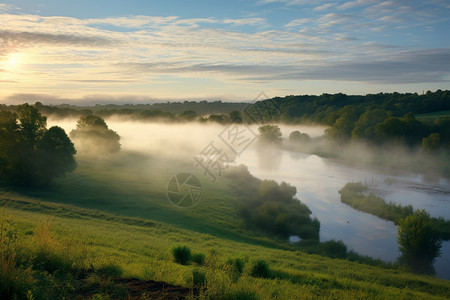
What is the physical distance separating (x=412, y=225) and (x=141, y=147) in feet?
241

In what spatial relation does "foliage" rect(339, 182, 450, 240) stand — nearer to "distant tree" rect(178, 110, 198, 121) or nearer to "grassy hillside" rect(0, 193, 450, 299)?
"grassy hillside" rect(0, 193, 450, 299)

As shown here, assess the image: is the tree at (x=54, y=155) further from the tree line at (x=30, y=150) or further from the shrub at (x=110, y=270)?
the shrub at (x=110, y=270)

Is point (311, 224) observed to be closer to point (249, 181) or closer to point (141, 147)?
point (249, 181)

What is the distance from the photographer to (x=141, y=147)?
88875 millimetres

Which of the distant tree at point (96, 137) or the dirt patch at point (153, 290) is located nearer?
the dirt patch at point (153, 290)

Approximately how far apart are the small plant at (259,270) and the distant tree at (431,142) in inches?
3109

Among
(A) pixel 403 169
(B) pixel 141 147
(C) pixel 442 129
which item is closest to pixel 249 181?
(A) pixel 403 169

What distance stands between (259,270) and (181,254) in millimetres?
3152

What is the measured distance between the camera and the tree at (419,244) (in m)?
24.2

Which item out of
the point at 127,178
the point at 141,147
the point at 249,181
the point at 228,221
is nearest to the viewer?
the point at 228,221

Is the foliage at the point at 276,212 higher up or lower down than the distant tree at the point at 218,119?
lower down

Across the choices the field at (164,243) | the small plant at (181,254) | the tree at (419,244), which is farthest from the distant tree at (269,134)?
the small plant at (181,254)

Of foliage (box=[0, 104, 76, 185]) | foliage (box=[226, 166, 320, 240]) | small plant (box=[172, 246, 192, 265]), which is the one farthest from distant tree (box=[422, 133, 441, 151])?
small plant (box=[172, 246, 192, 265])

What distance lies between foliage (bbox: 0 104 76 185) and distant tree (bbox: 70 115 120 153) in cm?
2315
